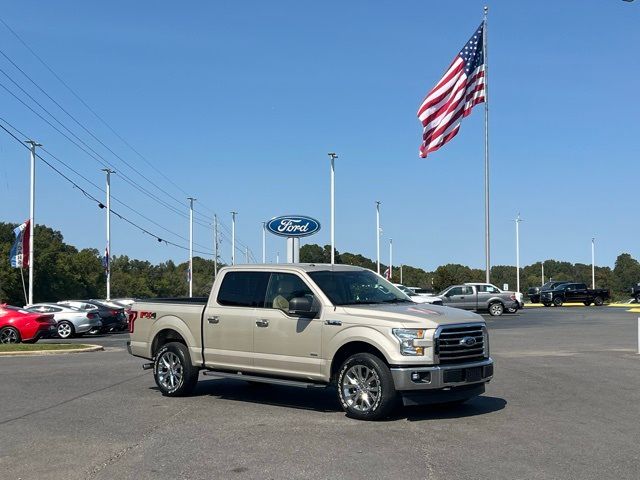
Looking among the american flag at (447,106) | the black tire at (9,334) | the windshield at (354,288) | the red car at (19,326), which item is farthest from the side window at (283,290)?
the american flag at (447,106)

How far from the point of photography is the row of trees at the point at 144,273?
8294cm

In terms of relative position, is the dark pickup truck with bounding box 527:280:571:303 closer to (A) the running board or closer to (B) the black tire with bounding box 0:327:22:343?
(B) the black tire with bounding box 0:327:22:343

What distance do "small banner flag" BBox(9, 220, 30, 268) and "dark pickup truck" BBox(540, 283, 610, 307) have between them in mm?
35544

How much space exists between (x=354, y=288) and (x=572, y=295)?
152 feet

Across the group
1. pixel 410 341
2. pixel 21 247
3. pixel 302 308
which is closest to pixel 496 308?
pixel 21 247

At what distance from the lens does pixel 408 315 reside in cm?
927

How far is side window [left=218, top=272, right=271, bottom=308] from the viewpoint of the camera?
428 inches

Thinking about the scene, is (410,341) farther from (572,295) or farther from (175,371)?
(572,295)

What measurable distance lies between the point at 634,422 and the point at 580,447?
1.88 metres

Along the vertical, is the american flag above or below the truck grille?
above

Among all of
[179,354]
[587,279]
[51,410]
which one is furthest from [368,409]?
[587,279]

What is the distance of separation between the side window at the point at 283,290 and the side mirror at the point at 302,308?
11.5 inches

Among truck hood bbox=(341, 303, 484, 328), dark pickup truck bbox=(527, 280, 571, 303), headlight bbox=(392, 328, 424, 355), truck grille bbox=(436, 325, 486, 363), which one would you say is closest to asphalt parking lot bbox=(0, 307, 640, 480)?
truck grille bbox=(436, 325, 486, 363)

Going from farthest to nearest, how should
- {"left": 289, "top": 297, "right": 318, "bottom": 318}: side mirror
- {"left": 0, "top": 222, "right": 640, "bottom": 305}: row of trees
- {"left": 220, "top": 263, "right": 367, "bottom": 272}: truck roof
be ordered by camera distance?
{"left": 0, "top": 222, "right": 640, "bottom": 305}: row of trees → {"left": 220, "top": 263, "right": 367, "bottom": 272}: truck roof → {"left": 289, "top": 297, "right": 318, "bottom": 318}: side mirror
